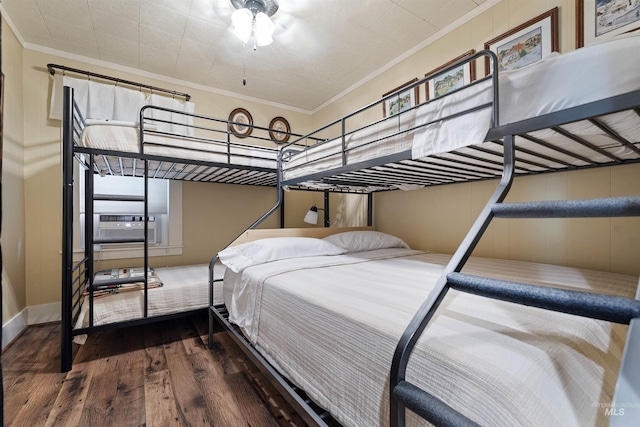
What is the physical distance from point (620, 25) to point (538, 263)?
1.44m

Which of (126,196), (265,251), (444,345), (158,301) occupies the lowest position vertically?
(158,301)

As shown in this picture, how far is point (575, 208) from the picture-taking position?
2.93ft

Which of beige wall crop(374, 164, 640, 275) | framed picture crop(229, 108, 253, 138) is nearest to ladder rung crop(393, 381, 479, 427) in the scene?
beige wall crop(374, 164, 640, 275)

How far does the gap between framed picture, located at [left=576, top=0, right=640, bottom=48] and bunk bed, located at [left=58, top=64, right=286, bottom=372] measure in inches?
92.3

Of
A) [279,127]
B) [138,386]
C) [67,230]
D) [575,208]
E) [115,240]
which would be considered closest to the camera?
→ [575,208]

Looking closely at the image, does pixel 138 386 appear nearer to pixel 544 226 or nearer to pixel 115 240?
pixel 115 240

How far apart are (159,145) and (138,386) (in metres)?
1.61

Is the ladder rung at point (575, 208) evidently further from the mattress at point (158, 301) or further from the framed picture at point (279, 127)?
the framed picture at point (279, 127)

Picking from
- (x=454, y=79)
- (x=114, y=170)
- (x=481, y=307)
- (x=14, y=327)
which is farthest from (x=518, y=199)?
(x=14, y=327)

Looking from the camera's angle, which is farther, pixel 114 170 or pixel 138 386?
pixel 114 170

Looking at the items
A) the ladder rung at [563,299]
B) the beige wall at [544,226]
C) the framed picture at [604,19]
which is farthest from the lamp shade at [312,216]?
the ladder rung at [563,299]

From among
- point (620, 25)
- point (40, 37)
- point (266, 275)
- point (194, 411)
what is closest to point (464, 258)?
point (266, 275)

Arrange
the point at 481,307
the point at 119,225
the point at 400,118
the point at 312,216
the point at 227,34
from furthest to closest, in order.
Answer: the point at 312,216, the point at 119,225, the point at 227,34, the point at 400,118, the point at 481,307

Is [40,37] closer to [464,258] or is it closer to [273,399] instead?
[273,399]
